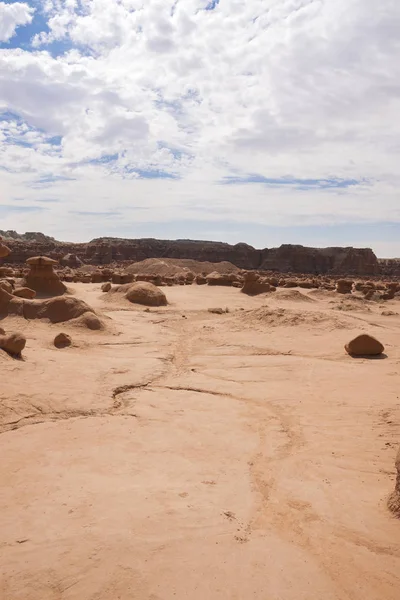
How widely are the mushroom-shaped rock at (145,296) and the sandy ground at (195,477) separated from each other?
943 centimetres

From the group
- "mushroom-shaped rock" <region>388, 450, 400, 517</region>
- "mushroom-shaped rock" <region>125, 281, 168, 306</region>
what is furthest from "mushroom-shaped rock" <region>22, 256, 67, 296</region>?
"mushroom-shaped rock" <region>388, 450, 400, 517</region>

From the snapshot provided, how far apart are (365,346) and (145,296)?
36.8 feet

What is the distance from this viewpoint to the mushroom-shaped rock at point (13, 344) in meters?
8.29

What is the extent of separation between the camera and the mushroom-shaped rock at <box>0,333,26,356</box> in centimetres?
829

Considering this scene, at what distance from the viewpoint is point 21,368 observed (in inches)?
307

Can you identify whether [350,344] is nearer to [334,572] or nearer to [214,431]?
[214,431]

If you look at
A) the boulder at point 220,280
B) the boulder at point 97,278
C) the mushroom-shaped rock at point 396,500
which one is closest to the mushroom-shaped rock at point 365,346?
the mushroom-shaped rock at point 396,500

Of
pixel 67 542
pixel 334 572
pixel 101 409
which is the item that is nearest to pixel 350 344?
pixel 101 409

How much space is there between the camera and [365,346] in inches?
428

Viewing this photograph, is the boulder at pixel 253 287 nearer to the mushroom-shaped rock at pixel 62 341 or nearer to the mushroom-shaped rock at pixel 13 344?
the mushroom-shaped rock at pixel 62 341

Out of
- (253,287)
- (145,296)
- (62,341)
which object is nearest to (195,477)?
(62,341)

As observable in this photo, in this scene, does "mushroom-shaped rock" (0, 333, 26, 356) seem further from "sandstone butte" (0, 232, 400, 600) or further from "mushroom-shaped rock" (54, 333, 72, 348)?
"mushroom-shaped rock" (54, 333, 72, 348)

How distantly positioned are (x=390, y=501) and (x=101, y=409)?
4.09 meters

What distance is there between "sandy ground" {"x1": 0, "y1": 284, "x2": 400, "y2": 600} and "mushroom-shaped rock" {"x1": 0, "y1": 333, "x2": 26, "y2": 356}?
248 millimetres
